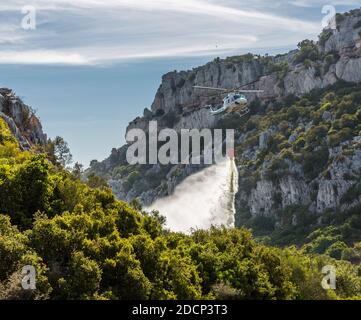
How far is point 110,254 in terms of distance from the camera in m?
46.5

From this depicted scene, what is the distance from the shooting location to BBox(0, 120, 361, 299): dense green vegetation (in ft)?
137

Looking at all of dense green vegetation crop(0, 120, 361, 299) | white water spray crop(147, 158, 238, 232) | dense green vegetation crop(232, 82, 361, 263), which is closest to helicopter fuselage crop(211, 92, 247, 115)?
white water spray crop(147, 158, 238, 232)

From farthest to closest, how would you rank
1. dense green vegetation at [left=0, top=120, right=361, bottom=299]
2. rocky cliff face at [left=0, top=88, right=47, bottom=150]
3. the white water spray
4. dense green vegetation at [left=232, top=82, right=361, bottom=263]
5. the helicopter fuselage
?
the white water spray, dense green vegetation at [left=232, top=82, right=361, bottom=263], the helicopter fuselage, rocky cliff face at [left=0, top=88, right=47, bottom=150], dense green vegetation at [left=0, top=120, right=361, bottom=299]

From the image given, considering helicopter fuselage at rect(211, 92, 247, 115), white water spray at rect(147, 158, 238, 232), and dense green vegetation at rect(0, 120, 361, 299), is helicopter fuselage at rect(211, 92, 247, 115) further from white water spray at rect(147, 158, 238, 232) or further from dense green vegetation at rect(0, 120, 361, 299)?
dense green vegetation at rect(0, 120, 361, 299)

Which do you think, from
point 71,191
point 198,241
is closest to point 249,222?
point 198,241

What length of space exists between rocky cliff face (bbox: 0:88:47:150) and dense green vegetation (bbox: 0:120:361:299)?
2299cm

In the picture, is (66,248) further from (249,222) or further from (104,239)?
(249,222)

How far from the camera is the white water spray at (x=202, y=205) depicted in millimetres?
152837

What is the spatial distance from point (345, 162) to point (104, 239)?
131 meters

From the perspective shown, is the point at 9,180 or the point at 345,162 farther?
the point at 345,162

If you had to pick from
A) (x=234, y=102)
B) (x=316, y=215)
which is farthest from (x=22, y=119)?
(x=316, y=215)

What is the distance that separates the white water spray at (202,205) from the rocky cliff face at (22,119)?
45.4 metres

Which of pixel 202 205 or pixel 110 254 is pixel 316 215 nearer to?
pixel 202 205

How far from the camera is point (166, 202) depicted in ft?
634
